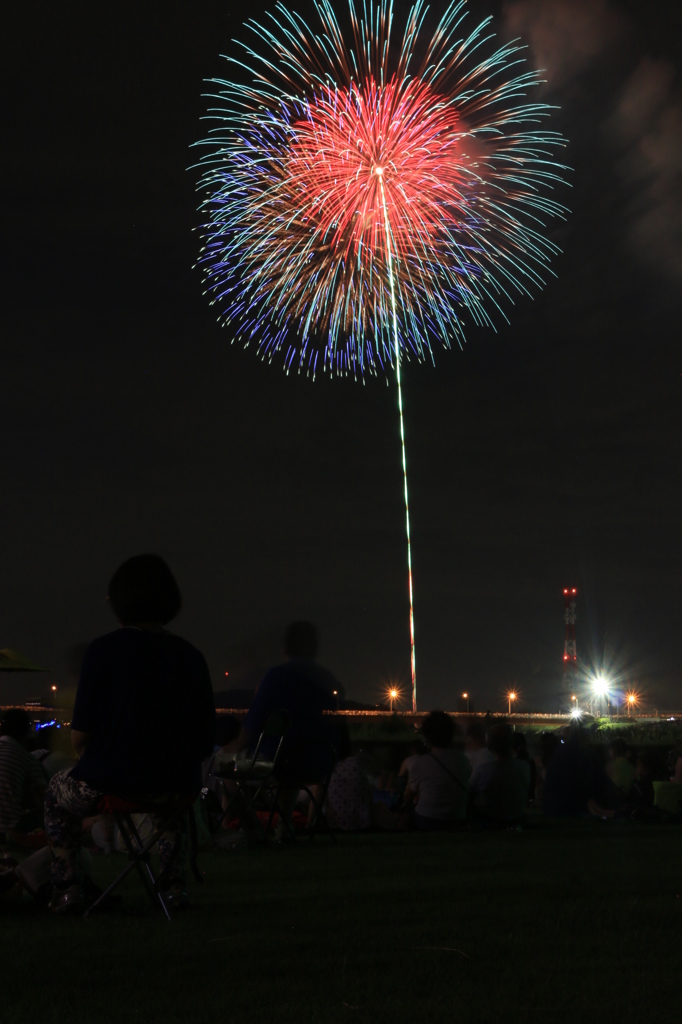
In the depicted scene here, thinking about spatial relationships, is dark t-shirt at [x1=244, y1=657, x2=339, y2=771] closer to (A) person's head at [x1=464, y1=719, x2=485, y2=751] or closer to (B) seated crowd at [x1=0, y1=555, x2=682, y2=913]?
(B) seated crowd at [x1=0, y1=555, x2=682, y2=913]

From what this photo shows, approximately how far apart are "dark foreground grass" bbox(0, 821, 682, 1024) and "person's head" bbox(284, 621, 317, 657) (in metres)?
3.12

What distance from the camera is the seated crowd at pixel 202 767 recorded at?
16.8ft

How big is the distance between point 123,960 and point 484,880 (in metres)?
2.82

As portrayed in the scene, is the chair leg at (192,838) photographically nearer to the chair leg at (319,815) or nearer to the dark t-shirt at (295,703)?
the chair leg at (319,815)

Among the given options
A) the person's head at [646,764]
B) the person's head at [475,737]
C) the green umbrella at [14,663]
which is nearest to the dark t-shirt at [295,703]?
the person's head at [475,737]

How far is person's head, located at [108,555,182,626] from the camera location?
528 centimetres

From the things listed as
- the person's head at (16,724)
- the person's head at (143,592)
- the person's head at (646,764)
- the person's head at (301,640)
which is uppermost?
the person's head at (301,640)

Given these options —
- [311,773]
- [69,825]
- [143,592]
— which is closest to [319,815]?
[311,773]

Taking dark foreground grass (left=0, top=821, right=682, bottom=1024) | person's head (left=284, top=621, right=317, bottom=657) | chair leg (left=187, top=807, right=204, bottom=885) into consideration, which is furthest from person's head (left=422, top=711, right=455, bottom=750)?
chair leg (left=187, top=807, right=204, bottom=885)

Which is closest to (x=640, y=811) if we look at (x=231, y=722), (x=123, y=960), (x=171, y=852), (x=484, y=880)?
(x=231, y=722)

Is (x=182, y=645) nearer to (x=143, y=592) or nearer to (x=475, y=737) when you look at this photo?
(x=143, y=592)

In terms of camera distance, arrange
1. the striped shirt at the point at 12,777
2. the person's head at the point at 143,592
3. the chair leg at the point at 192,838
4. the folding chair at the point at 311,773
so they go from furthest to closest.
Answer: the folding chair at the point at 311,773 < the striped shirt at the point at 12,777 < the chair leg at the point at 192,838 < the person's head at the point at 143,592

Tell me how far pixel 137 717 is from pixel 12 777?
3474 mm

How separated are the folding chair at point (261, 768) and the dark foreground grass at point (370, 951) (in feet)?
5.15
